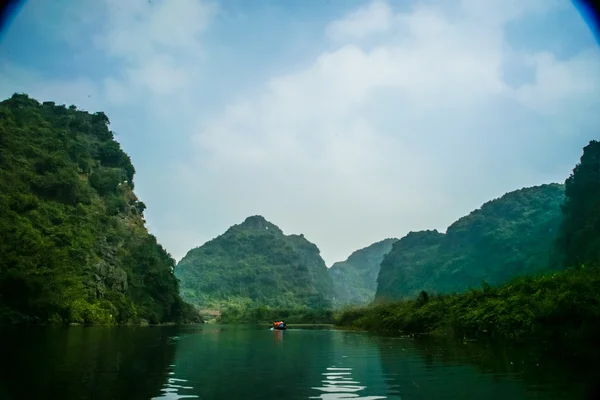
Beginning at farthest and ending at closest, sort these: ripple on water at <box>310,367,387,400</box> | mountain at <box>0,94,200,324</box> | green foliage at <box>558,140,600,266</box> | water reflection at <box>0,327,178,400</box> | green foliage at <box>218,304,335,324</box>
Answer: green foliage at <box>218,304,335,324</box> → green foliage at <box>558,140,600,266</box> → mountain at <box>0,94,200,324</box> → ripple on water at <box>310,367,387,400</box> → water reflection at <box>0,327,178,400</box>

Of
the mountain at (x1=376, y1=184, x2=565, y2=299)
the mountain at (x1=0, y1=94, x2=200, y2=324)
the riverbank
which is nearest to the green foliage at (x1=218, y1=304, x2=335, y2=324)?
the mountain at (x1=376, y1=184, x2=565, y2=299)

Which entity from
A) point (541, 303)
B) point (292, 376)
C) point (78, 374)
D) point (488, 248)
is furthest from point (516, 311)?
point (488, 248)

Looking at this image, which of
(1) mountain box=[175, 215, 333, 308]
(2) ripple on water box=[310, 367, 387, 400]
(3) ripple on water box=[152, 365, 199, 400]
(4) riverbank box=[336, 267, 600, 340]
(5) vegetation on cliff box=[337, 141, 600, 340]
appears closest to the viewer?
(3) ripple on water box=[152, 365, 199, 400]

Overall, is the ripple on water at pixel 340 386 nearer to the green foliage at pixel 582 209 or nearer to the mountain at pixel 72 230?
the mountain at pixel 72 230

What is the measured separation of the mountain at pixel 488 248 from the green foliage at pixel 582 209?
14.4 metres

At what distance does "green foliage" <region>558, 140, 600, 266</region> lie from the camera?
190ft

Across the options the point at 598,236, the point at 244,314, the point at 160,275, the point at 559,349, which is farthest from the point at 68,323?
the point at 244,314

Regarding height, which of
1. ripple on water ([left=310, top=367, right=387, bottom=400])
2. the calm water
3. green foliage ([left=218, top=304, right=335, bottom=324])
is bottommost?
ripple on water ([left=310, top=367, right=387, bottom=400])

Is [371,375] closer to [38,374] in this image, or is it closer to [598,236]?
[38,374]

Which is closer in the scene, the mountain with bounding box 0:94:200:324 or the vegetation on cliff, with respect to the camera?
the vegetation on cliff

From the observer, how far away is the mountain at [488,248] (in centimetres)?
9406

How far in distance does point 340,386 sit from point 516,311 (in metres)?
17.8

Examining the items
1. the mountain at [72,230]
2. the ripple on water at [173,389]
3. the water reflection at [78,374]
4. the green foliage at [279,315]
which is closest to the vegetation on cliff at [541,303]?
the ripple on water at [173,389]

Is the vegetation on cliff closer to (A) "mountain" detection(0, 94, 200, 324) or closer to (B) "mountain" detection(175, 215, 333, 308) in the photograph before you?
(A) "mountain" detection(0, 94, 200, 324)
